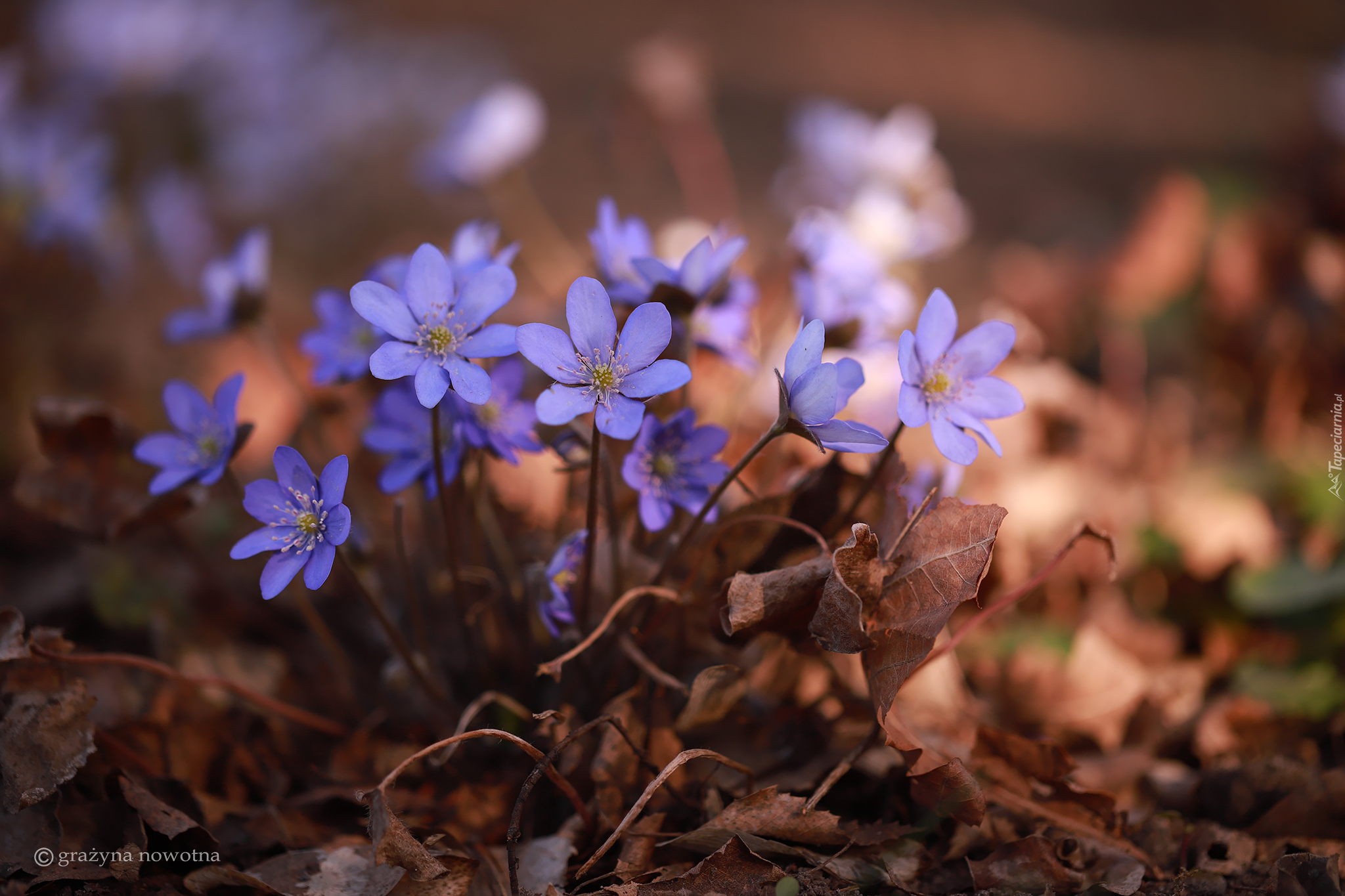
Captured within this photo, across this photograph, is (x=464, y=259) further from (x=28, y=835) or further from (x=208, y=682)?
(x=28, y=835)

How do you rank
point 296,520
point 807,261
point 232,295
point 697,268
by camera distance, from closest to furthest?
1. point 296,520
2. point 697,268
3. point 232,295
4. point 807,261

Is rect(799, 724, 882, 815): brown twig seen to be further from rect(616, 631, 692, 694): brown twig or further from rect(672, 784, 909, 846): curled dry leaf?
rect(616, 631, 692, 694): brown twig

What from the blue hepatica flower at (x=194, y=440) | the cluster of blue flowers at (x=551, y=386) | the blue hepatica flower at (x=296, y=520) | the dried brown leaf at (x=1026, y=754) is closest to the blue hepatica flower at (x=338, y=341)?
the cluster of blue flowers at (x=551, y=386)

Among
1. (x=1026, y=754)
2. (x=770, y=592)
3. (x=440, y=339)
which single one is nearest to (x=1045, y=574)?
(x=1026, y=754)

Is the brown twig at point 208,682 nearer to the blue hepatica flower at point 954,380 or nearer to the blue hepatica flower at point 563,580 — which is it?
the blue hepatica flower at point 563,580

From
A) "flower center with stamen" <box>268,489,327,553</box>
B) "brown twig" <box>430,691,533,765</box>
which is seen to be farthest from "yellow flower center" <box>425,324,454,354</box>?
"brown twig" <box>430,691,533,765</box>

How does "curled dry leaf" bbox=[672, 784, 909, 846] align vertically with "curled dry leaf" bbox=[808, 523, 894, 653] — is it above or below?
below
